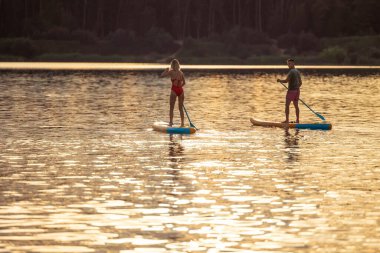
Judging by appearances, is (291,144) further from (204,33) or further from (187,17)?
(204,33)

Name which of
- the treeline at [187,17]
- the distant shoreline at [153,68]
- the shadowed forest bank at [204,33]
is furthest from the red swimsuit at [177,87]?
the treeline at [187,17]

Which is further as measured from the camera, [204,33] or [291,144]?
[204,33]

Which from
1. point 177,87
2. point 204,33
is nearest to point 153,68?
point 204,33

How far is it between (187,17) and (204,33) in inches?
169

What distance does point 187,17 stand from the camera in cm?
17588

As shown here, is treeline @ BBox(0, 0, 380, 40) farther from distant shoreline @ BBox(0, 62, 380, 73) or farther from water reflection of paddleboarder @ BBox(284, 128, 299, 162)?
water reflection of paddleboarder @ BBox(284, 128, 299, 162)

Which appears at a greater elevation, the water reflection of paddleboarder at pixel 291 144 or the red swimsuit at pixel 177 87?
the red swimsuit at pixel 177 87

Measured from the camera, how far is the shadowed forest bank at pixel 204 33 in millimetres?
142000

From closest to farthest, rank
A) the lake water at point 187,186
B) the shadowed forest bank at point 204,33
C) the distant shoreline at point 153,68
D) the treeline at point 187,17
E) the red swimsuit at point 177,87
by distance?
1. the lake water at point 187,186
2. the red swimsuit at point 177,87
3. the distant shoreline at point 153,68
4. the shadowed forest bank at point 204,33
5. the treeline at point 187,17

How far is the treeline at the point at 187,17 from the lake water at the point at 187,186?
11667 cm

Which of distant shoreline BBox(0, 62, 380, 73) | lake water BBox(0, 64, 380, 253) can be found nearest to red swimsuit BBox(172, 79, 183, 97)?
→ lake water BBox(0, 64, 380, 253)

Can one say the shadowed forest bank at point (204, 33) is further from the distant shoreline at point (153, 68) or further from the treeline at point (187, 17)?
the distant shoreline at point (153, 68)

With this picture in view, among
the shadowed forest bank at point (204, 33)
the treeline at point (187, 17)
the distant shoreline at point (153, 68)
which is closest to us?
the distant shoreline at point (153, 68)

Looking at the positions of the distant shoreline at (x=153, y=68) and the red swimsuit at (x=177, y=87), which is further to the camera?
the distant shoreline at (x=153, y=68)
